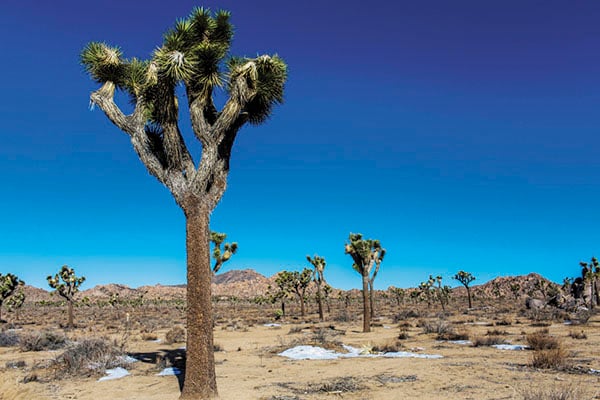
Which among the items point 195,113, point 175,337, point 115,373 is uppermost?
point 195,113

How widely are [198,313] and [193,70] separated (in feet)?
17.6

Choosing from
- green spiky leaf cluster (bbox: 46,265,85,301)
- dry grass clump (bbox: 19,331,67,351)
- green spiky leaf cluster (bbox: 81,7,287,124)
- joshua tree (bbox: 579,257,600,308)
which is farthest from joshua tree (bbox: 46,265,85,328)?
joshua tree (bbox: 579,257,600,308)

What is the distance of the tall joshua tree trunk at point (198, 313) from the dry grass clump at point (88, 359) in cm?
545

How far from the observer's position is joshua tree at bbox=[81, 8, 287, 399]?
8.80m

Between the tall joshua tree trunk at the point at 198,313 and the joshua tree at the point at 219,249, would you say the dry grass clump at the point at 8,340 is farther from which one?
the tall joshua tree trunk at the point at 198,313

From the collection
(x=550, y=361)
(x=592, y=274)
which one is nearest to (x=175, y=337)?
(x=550, y=361)

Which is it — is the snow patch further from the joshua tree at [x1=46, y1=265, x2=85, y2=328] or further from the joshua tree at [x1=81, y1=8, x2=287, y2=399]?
the joshua tree at [x1=46, y1=265, x2=85, y2=328]

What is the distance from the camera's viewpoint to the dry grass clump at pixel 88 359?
40.8 ft

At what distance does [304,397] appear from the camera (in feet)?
29.8

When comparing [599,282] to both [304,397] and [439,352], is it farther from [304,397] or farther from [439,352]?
[304,397]

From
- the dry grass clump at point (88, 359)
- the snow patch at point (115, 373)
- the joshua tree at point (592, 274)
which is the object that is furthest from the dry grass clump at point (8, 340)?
the joshua tree at point (592, 274)

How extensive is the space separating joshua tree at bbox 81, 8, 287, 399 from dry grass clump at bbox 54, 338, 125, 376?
18.2 feet

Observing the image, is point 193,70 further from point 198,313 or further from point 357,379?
point 357,379

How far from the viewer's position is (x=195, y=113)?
31.3 feet
